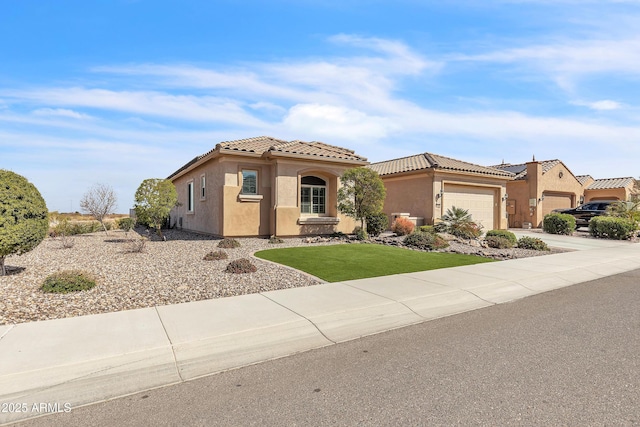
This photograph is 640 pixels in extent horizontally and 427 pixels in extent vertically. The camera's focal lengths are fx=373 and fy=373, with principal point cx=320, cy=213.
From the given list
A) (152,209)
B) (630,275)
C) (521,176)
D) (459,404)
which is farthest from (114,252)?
(521,176)

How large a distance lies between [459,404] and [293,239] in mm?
13866

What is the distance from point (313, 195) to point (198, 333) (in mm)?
13548

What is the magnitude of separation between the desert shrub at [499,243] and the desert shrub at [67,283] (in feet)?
49.3

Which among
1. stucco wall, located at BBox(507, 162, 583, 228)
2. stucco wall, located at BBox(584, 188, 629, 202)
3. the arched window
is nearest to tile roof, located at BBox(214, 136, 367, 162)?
the arched window

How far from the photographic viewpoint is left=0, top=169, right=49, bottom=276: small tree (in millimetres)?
8031

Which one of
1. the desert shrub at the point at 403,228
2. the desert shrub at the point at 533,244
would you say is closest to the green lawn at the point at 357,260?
the desert shrub at the point at 403,228

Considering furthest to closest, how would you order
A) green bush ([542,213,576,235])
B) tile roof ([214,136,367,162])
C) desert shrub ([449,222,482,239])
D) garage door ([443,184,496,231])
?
garage door ([443,184,496,231]), green bush ([542,213,576,235]), desert shrub ([449,222,482,239]), tile roof ([214,136,367,162])

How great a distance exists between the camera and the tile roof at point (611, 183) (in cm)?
3591

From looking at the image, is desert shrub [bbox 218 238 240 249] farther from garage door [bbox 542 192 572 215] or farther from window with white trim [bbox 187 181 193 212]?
garage door [bbox 542 192 572 215]

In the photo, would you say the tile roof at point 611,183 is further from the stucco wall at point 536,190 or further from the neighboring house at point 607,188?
the stucco wall at point 536,190

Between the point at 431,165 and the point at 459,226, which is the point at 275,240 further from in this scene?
the point at 431,165

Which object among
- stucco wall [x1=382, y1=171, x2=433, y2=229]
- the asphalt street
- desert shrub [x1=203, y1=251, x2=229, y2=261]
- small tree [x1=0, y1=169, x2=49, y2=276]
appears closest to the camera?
the asphalt street

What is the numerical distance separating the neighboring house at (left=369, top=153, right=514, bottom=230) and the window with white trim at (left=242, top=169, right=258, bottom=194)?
8899 mm

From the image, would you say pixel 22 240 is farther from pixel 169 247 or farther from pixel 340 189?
pixel 340 189
